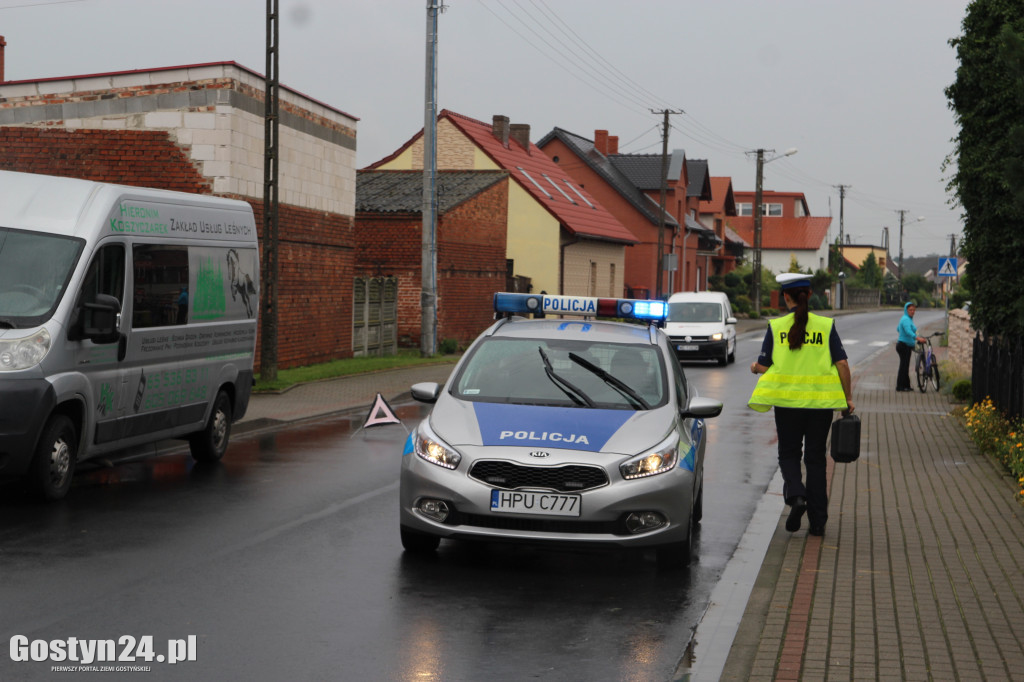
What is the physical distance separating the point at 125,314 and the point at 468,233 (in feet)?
82.6

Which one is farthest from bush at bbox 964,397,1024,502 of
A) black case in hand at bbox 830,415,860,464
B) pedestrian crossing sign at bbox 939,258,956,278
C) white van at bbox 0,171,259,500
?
pedestrian crossing sign at bbox 939,258,956,278

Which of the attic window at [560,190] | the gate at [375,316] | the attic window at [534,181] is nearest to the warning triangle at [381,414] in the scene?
the gate at [375,316]

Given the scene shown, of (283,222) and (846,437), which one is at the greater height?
(283,222)

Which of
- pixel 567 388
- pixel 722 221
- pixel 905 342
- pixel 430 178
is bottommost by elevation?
pixel 905 342

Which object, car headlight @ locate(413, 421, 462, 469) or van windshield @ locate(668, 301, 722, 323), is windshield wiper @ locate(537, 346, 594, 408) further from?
van windshield @ locate(668, 301, 722, 323)

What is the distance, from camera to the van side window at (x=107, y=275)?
33.5ft

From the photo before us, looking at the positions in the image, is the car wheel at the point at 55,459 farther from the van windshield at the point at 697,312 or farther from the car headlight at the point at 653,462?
the van windshield at the point at 697,312

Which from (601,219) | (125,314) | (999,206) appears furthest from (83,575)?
(601,219)

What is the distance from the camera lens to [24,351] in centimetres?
948

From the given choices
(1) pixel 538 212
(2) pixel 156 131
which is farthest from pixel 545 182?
(2) pixel 156 131

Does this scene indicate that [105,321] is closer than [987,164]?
Yes

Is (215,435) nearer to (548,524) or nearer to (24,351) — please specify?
(24,351)

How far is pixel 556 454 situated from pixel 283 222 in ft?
56.2

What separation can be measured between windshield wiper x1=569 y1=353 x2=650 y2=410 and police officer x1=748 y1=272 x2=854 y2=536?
90 cm
